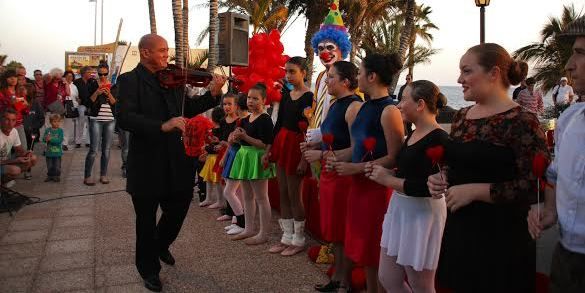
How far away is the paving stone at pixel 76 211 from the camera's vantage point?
251 inches

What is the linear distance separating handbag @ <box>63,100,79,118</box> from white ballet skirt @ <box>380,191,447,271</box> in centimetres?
1097

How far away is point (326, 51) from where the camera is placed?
15.5ft

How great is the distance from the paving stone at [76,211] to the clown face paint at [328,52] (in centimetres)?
378

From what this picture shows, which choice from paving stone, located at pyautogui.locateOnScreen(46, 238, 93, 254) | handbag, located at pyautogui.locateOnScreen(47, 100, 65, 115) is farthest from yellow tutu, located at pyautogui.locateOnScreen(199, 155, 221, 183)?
handbag, located at pyautogui.locateOnScreen(47, 100, 65, 115)

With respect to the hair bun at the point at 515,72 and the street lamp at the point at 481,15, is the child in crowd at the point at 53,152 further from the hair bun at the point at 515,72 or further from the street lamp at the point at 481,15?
the street lamp at the point at 481,15

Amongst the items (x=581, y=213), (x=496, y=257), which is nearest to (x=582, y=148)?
(x=581, y=213)

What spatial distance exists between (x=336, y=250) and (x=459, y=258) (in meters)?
1.73

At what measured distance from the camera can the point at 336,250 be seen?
12.6ft

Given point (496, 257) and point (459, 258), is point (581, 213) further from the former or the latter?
point (459, 258)

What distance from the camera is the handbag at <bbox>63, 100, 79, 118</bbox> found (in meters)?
11.9

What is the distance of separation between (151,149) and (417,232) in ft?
7.32

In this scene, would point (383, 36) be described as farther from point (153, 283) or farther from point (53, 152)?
point (153, 283)

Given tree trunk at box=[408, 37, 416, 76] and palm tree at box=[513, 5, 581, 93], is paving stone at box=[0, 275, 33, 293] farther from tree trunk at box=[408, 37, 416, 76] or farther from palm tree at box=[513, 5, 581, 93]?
tree trunk at box=[408, 37, 416, 76]

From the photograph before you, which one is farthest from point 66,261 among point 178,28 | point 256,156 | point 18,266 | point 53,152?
point 178,28
